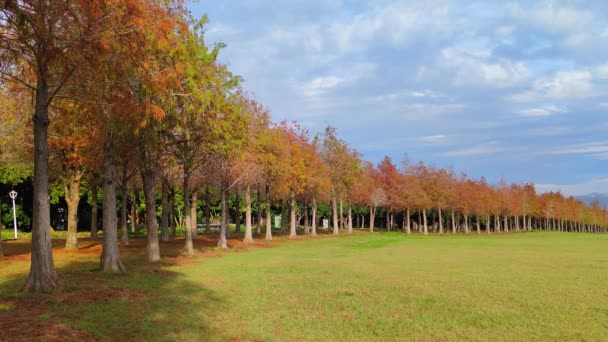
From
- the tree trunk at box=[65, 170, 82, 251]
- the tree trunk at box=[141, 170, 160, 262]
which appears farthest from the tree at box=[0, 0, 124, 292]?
the tree trunk at box=[65, 170, 82, 251]

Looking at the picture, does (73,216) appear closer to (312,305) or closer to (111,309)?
(111,309)

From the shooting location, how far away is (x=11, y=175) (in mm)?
43750

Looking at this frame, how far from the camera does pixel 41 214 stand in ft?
46.3

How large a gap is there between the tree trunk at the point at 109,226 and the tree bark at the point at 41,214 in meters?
5.91

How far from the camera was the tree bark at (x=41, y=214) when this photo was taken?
13.9 meters

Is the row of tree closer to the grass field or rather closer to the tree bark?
the tree bark

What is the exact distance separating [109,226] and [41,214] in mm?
6578

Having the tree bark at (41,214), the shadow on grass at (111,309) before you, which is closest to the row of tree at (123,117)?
the tree bark at (41,214)

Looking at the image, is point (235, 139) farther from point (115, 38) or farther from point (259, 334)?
point (259, 334)

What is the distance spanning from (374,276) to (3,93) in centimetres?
2375

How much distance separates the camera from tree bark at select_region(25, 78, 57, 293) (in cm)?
1392

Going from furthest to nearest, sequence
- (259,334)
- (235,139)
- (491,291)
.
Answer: (235,139) → (491,291) → (259,334)

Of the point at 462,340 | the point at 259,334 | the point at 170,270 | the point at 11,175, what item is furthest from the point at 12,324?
the point at 11,175

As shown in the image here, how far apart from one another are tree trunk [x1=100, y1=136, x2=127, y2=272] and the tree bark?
19.4 ft
